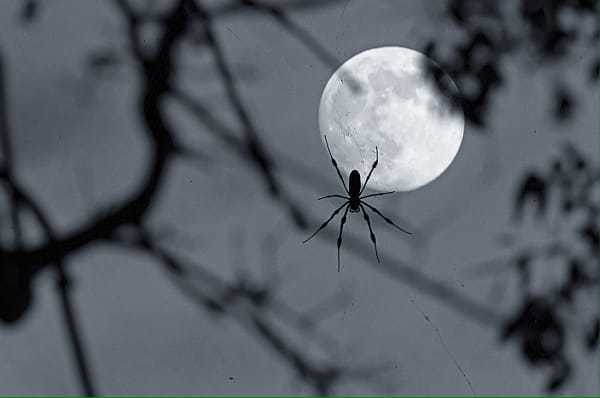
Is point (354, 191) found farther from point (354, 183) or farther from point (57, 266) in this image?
point (57, 266)

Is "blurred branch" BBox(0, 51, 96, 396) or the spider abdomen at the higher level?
the spider abdomen

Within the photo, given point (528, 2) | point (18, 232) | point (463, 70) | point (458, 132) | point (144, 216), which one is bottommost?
point (18, 232)

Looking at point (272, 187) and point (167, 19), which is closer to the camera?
point (167, 19)

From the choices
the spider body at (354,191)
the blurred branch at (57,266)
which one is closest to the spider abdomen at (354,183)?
the spider body at (354,191)

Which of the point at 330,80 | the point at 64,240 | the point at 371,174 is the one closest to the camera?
the point at 64,240

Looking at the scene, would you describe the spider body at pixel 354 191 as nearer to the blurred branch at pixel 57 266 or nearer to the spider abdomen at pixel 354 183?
the spider abdomen at pixel 354 183

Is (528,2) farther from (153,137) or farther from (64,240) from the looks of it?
(64,240)

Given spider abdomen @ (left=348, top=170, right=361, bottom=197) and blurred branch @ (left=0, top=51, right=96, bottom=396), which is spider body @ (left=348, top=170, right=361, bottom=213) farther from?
blurred branch @ (left=0, top=51, right=96, bottom=396)

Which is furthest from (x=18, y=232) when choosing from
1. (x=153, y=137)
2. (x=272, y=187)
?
(x=272, y=187)

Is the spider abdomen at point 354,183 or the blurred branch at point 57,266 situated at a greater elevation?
the spider abdomen at point 354,183

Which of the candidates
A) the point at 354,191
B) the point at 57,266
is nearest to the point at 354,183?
the point at 354,191

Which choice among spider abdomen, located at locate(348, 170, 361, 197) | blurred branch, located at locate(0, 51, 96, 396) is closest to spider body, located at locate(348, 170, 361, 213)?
spider abdomen, located at locate(348, 170, 361, 197)
